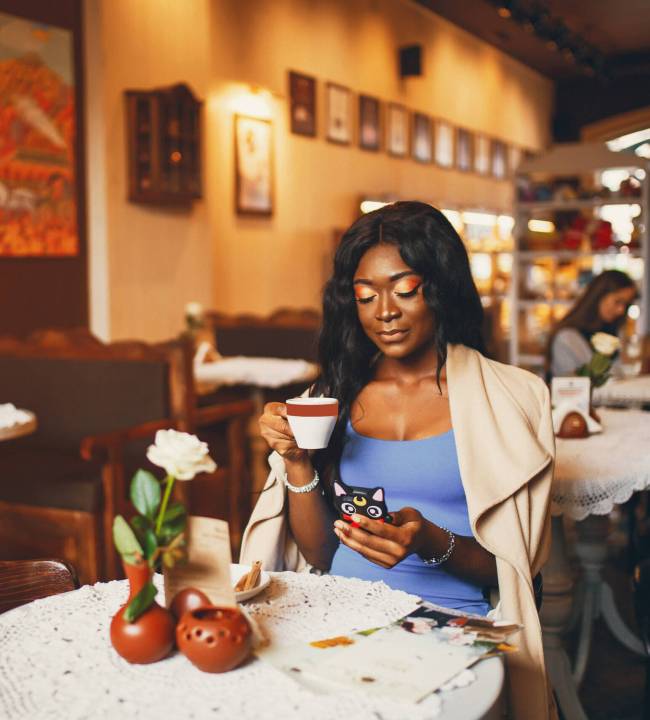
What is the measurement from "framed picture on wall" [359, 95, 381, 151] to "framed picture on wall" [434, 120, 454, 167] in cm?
146

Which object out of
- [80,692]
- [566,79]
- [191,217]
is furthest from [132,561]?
[566,79]

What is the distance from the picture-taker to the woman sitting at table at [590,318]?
5098 mm

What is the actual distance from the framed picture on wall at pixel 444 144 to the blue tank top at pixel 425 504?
9.24 meters

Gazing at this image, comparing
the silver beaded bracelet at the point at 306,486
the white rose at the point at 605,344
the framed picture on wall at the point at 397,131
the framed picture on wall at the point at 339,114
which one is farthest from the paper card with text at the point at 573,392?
the framed picture on wall at the point at 397,131

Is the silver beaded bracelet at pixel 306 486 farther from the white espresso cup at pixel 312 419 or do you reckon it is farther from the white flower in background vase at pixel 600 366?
the white flower in background vase at pixel 600 366

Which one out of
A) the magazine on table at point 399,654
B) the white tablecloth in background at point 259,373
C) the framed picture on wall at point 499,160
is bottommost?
the white tablecloth in background at point 259,373

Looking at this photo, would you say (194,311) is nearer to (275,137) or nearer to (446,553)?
(275,137)

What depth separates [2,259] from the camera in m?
5.34

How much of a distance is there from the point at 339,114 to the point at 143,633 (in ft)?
26.4

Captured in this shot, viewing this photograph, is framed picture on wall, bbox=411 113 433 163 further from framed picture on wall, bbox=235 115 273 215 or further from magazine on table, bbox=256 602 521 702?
magazine on table, bbox=256 602 521 702

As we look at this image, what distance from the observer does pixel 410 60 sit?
32.2 feet

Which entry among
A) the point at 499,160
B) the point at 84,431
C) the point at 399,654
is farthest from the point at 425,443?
the point at 499,160

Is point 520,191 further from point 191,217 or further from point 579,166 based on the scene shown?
point 191,217

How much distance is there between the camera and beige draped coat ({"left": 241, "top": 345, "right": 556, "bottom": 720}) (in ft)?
5.79
